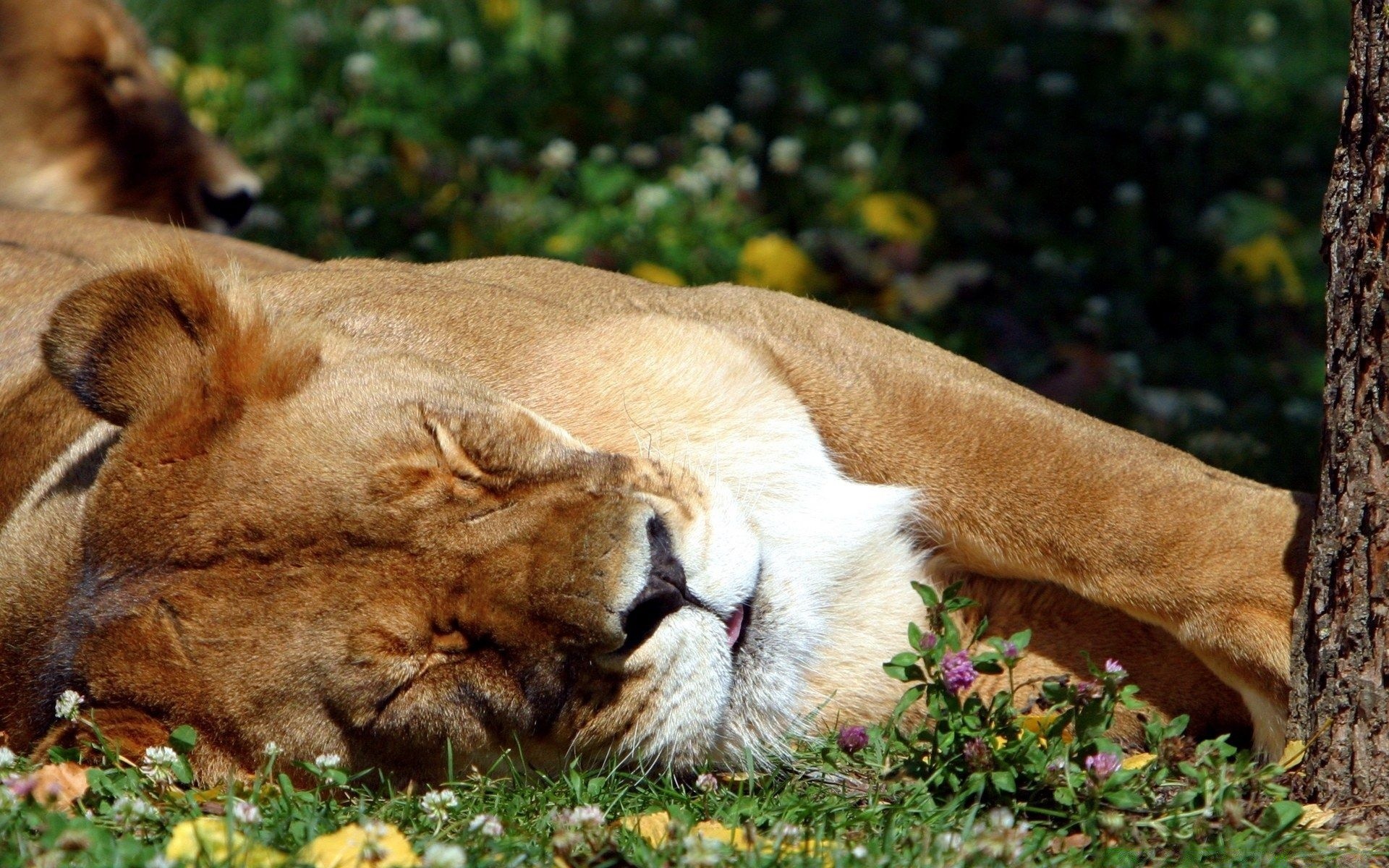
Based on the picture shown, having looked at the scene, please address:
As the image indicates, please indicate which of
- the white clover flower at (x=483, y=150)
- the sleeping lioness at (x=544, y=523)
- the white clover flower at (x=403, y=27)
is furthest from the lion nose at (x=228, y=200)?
the sleeping lioness at (x=544, y=523)

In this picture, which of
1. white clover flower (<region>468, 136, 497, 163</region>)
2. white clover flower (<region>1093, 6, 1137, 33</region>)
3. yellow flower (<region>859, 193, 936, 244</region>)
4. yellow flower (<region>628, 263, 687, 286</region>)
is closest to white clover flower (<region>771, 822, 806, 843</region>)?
yellow flower (<region>628, 263, 687, 286</region>)

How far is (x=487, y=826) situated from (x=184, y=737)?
1.81ft

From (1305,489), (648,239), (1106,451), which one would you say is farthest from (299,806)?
(648,239)

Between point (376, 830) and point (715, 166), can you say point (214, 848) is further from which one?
point (715, 166)

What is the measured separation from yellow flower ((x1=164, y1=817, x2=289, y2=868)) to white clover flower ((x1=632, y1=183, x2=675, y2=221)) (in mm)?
3691

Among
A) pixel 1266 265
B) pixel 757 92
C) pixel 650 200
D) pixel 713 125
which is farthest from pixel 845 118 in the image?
pixel 1266 265

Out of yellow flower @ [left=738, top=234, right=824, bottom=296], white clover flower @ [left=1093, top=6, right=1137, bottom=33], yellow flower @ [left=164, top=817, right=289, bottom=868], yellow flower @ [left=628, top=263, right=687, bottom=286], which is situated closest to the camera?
yellow flower @ [left=164, top=817, right=289, bottom=868]

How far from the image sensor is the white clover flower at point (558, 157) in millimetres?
6016

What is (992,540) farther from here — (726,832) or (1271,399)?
(1271,399)

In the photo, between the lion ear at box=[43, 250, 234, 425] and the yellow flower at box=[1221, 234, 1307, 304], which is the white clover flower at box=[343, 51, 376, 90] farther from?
the lion ear at box=[43, 250, 234, 425]

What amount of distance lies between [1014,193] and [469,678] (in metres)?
4.11

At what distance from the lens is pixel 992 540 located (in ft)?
10.7

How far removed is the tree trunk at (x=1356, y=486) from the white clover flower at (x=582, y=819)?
1.22 m

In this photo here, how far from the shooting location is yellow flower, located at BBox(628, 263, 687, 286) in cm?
541
